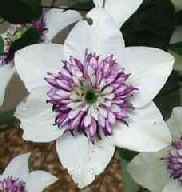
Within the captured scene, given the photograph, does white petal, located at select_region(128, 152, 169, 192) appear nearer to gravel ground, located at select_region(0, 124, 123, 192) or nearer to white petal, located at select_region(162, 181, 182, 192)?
white petal, located at select_region(162, 181, 182, 192)

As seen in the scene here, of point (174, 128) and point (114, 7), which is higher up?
point (114, 7)

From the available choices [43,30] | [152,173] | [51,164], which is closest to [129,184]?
[152,173]

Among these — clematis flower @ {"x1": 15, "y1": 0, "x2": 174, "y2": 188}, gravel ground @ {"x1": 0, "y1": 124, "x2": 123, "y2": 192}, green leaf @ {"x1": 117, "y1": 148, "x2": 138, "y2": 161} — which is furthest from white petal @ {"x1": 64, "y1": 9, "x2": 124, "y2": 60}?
gravel ground @ {"x1": 0, "y1": 124, "x2": 123, "y2": 192}

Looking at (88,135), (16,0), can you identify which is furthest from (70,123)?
(16,0)

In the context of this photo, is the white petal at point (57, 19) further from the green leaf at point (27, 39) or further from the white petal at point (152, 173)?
the white petal at point (152, 173)

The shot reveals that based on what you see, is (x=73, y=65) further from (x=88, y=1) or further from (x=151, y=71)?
(x=88, y=1)

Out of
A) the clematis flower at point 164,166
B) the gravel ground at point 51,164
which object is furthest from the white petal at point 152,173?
the gravel ground at point 51,164

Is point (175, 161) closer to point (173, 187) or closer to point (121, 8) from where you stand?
point (173, 187)
